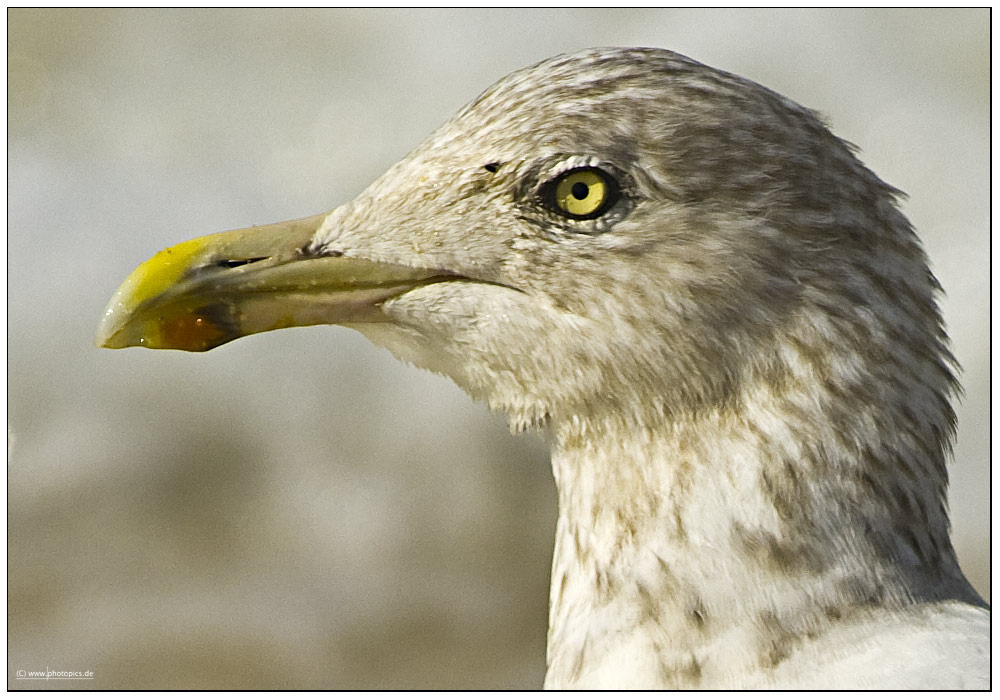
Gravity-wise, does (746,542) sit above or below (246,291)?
below

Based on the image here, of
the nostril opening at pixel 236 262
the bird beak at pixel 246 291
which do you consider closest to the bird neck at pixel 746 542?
the bird beak at pixel 246 291

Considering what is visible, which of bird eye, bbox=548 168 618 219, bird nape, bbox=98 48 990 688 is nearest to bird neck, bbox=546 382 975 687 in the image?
bird nape, bbox=98 48 990 688

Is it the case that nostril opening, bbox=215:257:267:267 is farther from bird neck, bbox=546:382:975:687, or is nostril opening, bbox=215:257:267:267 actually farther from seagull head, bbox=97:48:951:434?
bird neck, bbox=546:382:975:687

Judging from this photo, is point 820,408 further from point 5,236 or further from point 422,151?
point 5,236

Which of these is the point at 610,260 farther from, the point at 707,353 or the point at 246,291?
the point at 246,291

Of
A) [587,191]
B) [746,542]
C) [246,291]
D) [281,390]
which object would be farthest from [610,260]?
[281,390]

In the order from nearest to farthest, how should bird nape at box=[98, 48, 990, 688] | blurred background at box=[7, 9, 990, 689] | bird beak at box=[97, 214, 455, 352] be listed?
bird nape at box=[98, 48, 990, 688] → bird beak at box=[97, 214, 455, 352] → blurred background at box=[7, 9, 990, 689]

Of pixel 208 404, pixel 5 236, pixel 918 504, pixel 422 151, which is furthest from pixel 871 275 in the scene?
pixel 208 404
